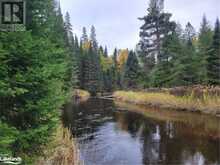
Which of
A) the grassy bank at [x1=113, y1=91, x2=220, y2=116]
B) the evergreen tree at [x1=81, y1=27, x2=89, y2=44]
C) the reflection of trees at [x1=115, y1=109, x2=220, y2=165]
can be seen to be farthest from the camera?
the evergreen tree at [x1=81, y1=27, x2=89, y2=44]

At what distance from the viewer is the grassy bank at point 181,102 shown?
1883cm

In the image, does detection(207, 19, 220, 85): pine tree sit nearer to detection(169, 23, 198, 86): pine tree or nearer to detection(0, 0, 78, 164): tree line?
detection(169, 23, 198, 86): pine tree

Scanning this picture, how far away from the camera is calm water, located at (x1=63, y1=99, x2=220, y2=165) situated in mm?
9448

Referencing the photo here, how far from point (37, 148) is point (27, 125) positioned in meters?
0.47

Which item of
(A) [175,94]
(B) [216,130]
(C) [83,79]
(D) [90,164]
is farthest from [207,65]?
(C) [83,79]

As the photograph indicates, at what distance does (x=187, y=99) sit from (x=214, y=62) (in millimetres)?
6829

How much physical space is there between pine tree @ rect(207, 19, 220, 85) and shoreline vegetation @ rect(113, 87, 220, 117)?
4.46m

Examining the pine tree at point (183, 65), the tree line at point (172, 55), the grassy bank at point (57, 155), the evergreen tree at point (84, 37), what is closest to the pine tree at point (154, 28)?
the tree line at point (172, 55)

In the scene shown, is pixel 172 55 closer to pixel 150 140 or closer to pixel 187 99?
pixel 187 99

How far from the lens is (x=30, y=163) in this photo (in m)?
5.30

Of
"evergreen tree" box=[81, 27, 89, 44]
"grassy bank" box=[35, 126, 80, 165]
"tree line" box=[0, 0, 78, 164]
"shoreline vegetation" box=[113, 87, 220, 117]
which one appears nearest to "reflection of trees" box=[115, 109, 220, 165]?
"grassy bank" box=[35, 126, 80, 165]

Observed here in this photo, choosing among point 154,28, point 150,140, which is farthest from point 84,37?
point 150,140

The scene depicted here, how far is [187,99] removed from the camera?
70.9ft

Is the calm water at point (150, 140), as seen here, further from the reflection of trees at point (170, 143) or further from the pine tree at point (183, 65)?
the pine tree at point (183, 65)
